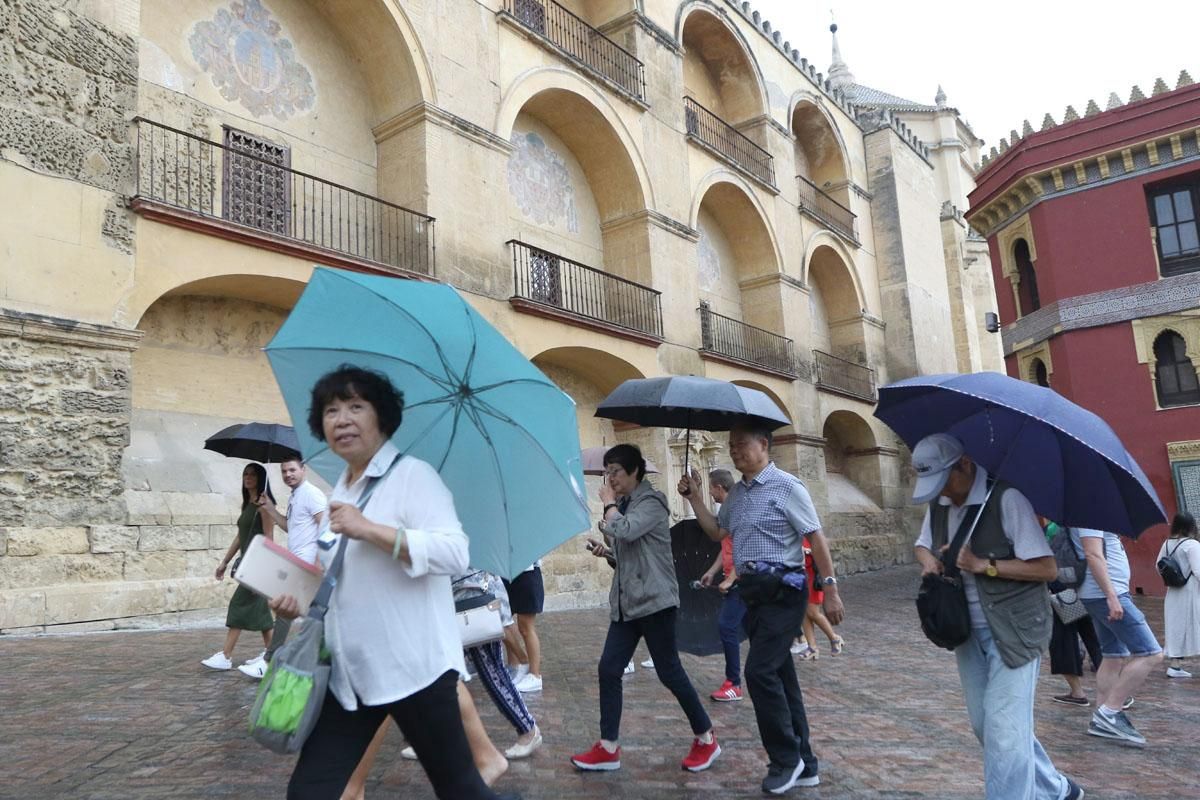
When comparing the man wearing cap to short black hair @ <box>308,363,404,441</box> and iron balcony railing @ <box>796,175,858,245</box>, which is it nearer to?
short black hair @ <box>308,363,404,441</box>

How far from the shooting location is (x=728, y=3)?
2131 cm

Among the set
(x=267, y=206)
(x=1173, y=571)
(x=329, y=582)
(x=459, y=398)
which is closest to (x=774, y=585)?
(x=459, y=398)

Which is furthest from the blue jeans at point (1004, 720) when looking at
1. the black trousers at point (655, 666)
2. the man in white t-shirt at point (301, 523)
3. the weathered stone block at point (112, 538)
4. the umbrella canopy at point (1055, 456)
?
the weathered stone block at point (112, 538)

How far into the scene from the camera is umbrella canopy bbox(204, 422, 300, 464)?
696 centimetres

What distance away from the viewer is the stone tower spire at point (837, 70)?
132 ft

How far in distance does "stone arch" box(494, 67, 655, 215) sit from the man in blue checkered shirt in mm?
11396

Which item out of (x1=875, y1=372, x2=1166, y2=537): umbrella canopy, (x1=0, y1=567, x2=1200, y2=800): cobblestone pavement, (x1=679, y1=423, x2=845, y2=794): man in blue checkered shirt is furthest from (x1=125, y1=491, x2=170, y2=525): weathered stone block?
(x1=875, y1=372, x2=1166, y2=537): umbrella canopy

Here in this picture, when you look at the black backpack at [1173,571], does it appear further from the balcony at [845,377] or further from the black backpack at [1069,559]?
the balcony at [845,377]

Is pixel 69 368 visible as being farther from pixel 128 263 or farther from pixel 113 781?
pixel 113 781

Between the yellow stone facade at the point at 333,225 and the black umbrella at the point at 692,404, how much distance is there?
18.8 feet

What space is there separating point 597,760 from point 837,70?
42.3m

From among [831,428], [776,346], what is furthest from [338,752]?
[831,428]

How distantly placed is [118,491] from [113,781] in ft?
16.6

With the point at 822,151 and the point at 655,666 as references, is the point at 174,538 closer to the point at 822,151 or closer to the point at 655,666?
the point at 655,666
